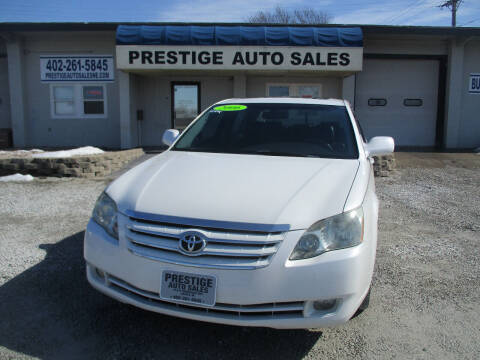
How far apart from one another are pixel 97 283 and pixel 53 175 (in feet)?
22.5

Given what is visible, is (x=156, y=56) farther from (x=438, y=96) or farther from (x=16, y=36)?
(x=438, y=96)

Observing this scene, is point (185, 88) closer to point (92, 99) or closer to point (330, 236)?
point (92, 99)

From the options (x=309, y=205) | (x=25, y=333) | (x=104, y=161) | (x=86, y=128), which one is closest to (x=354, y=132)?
(x=309, y=205)

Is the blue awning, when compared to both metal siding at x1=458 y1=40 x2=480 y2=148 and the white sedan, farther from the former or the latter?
the white sedan

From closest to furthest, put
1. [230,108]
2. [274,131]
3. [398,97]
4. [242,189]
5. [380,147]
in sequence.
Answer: [242,189] < [380,147] < [274,131] < [230,108] < [398,97]

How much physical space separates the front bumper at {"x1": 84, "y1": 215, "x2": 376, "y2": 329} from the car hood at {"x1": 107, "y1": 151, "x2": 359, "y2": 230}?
235 mm

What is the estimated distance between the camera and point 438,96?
16094 mm

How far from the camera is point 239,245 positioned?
2477 mm

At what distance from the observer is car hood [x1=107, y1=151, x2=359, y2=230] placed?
8.46 ft

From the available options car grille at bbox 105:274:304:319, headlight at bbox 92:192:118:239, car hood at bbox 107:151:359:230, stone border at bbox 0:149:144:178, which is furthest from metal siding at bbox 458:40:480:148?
headlight at bbox 92:192:118:239

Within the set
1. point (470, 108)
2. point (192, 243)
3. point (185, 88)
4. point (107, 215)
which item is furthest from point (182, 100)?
point (192, 243)

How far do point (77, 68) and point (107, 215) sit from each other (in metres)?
14.2

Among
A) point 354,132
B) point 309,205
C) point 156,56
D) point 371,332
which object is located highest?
point 156,56

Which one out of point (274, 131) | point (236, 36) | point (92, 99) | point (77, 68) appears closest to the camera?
point (274, 131)
